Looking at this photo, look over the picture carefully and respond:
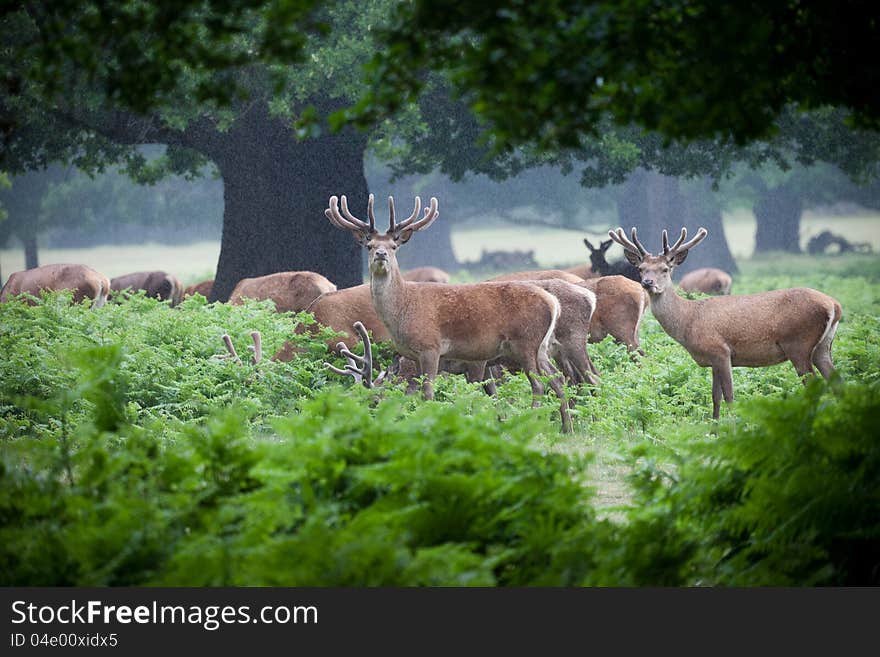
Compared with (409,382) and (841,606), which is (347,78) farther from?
(841,606)

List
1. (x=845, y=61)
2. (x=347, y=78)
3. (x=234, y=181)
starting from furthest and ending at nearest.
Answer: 1. (x=234, y=181)
2. (x=347, y=78)
3. (x=845, y=61)

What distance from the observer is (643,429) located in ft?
35.5

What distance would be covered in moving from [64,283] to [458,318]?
10.7 metres

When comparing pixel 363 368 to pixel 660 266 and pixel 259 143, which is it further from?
pixel 259 143

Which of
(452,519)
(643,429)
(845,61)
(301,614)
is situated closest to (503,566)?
(452,519)

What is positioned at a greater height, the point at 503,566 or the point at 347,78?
the point at 347,78

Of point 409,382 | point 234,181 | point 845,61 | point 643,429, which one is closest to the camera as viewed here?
point 845,61

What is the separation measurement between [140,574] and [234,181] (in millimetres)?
16895

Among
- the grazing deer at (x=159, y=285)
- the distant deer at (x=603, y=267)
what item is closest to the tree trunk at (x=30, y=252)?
the grazing deer at (x=159, y=285)

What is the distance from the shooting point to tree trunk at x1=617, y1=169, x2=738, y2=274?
48.5 meters

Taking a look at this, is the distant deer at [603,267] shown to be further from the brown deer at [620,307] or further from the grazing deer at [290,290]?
the brown deer at [620,307]

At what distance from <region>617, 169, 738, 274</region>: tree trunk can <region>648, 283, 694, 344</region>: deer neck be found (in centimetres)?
3419

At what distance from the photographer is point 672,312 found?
12008 millimetres

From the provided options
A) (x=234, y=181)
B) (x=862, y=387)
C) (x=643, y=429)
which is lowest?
(x=643, y=429)
